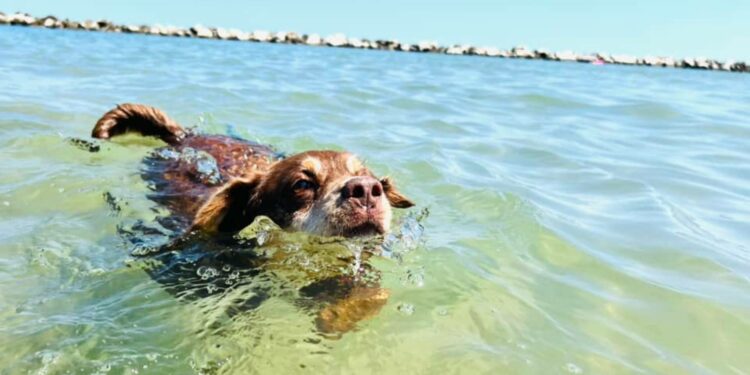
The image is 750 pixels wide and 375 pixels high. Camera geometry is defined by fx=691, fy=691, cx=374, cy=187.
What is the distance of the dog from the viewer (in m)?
4.42

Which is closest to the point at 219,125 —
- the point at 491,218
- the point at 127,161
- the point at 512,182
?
the point at 127,161

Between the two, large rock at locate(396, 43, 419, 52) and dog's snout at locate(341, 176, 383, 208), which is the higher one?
dog's snout at locate(341, 176, 383, 208)

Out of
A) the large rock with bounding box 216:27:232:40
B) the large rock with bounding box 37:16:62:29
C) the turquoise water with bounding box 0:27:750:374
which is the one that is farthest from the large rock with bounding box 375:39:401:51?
the turquoise water with bounding box 0:27:750:374

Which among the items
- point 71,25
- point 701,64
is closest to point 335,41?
point 71,25

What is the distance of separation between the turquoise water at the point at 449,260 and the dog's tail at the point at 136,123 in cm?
28

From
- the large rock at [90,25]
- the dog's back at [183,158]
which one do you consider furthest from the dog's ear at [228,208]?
the large rock at [90,25]

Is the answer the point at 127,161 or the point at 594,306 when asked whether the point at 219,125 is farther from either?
the point at 594,306

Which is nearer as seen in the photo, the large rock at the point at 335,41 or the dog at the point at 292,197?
the dog at the point at 292,197

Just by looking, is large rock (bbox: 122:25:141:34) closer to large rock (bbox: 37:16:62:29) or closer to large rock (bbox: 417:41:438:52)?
large rock (bbox: 37:16:62:29)

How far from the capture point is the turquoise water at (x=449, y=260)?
3566 millimetres

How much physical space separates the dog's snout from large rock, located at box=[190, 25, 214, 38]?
63.5m

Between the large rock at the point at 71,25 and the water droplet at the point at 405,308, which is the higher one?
the water droplet at the point at 405,308

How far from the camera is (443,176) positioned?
7.68 metres

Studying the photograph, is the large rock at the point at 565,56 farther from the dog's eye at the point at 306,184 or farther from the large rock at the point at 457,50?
the dog's eye at the point at 306,184
